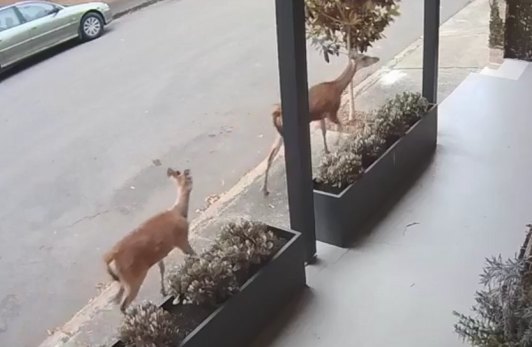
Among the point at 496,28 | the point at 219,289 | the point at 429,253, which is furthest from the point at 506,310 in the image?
the point at 496,28

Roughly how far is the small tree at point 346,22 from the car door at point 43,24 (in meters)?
1.23

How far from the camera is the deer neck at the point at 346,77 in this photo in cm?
381

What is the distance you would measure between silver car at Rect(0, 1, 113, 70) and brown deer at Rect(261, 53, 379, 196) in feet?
3.66

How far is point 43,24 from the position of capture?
140 inches

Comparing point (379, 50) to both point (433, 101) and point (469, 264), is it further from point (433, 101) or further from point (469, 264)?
point (469, 264)

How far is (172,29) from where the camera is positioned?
4699 millimetres

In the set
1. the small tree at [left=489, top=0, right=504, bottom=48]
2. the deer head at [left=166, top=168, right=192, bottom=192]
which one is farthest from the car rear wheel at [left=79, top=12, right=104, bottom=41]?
the small tree at [left=489, top=0, right=504, bottom=48]

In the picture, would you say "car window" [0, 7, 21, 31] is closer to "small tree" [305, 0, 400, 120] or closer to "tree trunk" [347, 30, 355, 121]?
"small tree" [305, 0, 400, 120]

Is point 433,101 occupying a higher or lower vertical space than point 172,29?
lower

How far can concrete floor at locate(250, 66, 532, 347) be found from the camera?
9.04ft

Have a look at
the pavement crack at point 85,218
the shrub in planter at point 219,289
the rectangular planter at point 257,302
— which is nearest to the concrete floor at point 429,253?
the rectangular planter at point 257,302

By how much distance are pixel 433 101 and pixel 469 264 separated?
52.4 inches

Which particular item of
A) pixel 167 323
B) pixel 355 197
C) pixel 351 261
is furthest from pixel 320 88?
A: pixel 167 323

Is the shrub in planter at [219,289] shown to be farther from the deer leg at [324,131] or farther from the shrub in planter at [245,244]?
the deer leg at [324,131]
